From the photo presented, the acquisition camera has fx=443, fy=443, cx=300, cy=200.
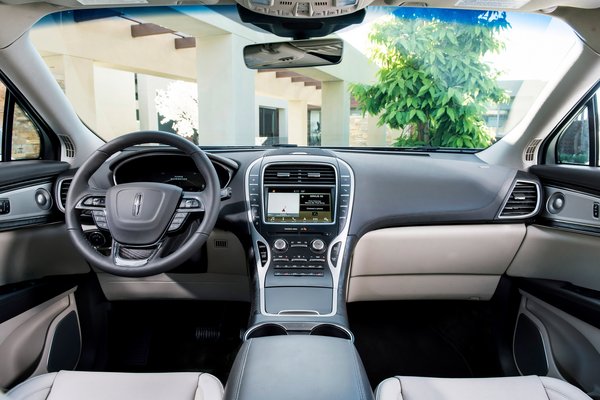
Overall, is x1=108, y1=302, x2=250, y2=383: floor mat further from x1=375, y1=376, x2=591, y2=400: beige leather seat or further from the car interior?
x1=375, y1=376, x2=591, y2=400: beige leather seat

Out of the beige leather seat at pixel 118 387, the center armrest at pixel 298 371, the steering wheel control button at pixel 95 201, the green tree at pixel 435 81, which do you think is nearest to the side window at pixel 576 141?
the green tree at pixel 435 81

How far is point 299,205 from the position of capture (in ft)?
7.13

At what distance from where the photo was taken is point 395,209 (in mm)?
2285

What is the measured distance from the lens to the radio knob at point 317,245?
2090 mm

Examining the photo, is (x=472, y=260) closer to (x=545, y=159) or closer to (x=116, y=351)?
(x=545, y=159)

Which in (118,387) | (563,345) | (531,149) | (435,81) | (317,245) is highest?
(435,81)

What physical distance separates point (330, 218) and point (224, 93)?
8.85 ft

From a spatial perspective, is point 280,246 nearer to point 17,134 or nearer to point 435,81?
point 435,81

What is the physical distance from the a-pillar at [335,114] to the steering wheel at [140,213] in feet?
3.84

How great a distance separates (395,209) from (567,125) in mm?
1022

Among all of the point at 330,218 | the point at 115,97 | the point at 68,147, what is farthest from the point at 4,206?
the point at 115,97

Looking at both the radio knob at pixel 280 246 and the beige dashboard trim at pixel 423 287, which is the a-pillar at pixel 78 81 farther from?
the beige dashboard trim at pixel 423 287

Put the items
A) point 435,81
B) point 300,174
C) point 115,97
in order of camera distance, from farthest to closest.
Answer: point 115,97
point 435,81
point 300,174

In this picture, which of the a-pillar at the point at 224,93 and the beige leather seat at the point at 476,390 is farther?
the a-pillar at the point at 224,93
